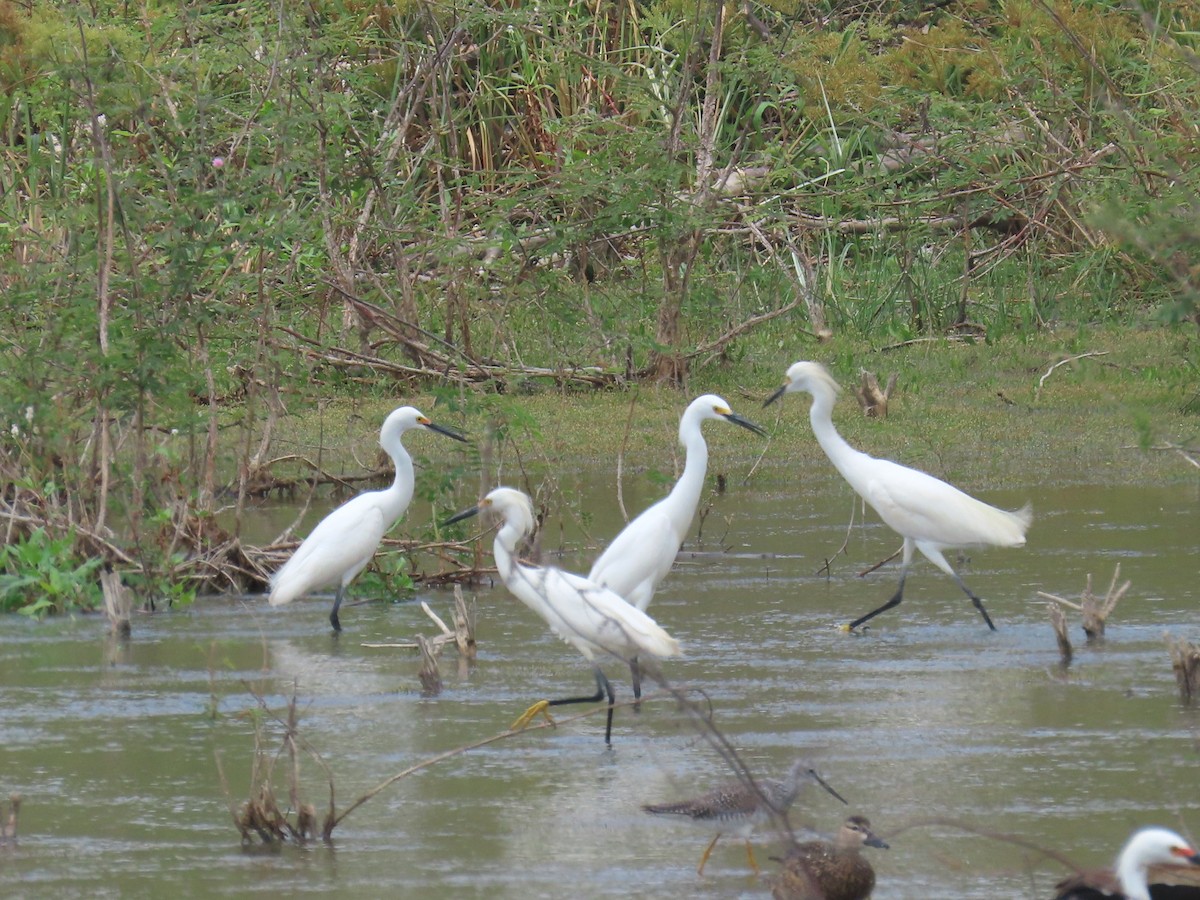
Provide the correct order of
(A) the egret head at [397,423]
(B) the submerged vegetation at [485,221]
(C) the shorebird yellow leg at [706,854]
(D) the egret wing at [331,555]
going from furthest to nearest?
1. (A) the egret head at [397,423]
2. (B) the submerged vegetation at [485,221]
3. (D) the egret wing at [331,555]
4. (C) the shorebird yellow leg at [706,854]

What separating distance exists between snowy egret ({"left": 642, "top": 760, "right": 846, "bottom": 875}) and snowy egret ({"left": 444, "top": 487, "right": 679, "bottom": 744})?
0.72 metres

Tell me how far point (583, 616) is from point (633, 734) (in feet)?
1.35

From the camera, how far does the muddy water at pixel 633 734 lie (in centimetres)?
458

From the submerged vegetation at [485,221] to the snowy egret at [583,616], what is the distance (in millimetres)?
1452

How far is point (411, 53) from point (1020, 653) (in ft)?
30.6

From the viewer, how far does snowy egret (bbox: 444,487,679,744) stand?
5.52m

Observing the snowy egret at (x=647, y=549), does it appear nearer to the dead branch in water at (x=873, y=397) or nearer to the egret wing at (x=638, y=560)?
the egret wing at (x=638, y=560)

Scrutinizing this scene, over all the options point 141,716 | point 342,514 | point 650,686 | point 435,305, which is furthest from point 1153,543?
point 435,305

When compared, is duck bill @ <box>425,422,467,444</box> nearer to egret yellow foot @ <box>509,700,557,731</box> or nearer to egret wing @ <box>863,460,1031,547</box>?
egret wing @ <box>863,460,1031,547</box>

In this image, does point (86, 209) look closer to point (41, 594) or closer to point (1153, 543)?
point (41, 594)

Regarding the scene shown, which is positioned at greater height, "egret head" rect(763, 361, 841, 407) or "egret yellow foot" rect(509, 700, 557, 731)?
"egret head" rect(763, 361, 841, 407)

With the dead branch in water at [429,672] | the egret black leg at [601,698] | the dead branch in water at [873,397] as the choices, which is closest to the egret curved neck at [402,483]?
the dead branch in water at [429,672]

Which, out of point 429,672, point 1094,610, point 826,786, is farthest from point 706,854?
point 1094,610

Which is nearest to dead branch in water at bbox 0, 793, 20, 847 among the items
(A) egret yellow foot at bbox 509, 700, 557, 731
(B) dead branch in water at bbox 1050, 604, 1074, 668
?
(A) egret yellow foot at bbox 509, 700, 557, 731
